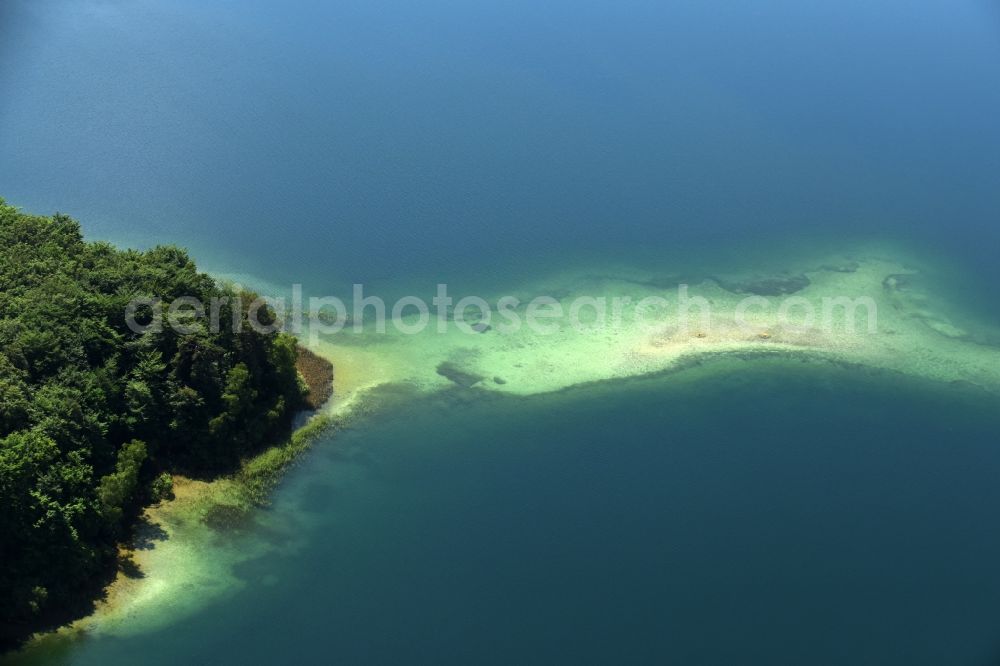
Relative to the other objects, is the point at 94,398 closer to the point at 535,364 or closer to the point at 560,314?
the point at 535,364

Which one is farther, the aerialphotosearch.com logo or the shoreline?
the aerialphotosearch.com logo

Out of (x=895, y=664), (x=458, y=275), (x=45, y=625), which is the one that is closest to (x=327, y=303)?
(x=458, y=275)

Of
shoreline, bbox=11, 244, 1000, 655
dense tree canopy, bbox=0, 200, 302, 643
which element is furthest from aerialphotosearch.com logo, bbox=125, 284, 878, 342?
dense tree canopy, bbox=0, 200, 302, 643

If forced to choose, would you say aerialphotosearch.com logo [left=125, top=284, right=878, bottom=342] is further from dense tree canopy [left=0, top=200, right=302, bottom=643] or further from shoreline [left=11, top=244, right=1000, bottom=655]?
dense tree canopy [left=0, top=200, right=302, bottom=643]

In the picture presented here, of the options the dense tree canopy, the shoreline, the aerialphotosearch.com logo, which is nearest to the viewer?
the dense tree canopy

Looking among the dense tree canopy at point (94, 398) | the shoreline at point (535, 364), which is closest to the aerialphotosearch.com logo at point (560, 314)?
the shoreline at point (535, 364)

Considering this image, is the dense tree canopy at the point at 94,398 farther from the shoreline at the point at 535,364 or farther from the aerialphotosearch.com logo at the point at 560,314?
the aerialphotosearch.com logo at the point at 560,314

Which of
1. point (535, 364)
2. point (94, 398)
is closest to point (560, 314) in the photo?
point (535, 364)

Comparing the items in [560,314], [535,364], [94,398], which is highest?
[560,314]
